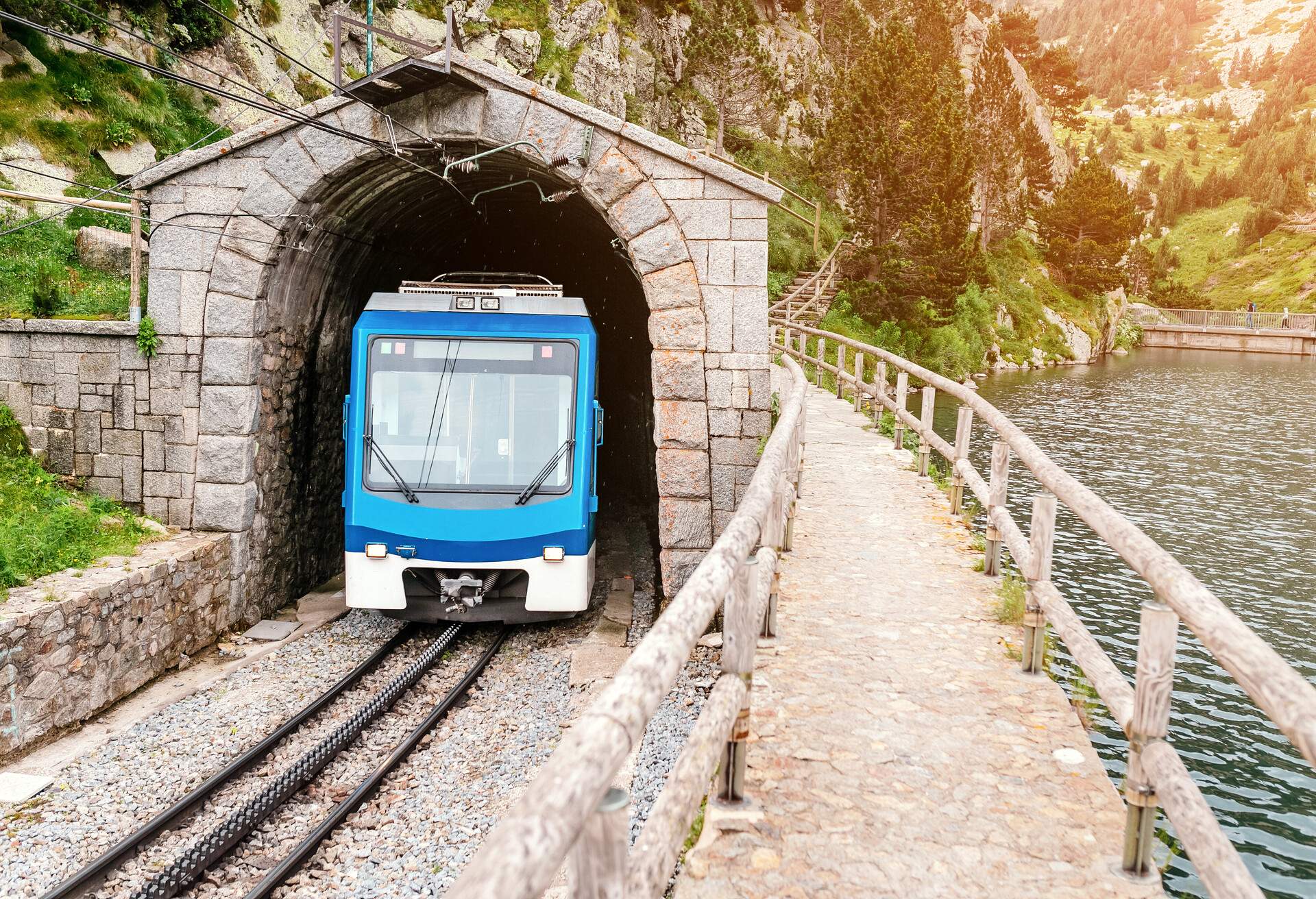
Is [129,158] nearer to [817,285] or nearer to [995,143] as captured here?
[817,285]

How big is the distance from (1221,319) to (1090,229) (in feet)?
42.8

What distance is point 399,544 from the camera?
29.7 ft

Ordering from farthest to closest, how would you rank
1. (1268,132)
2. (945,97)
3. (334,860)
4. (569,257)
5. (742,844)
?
(1268,132)
(945,97)
(569,257)
(334,860)
(742,844)

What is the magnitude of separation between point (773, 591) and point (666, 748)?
6.75 ft

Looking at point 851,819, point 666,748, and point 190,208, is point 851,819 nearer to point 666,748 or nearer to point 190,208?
point 666,748

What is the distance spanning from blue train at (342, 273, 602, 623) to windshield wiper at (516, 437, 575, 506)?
1 centimetres

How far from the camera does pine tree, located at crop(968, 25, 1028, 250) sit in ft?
150

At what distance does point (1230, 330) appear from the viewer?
51906 millimetres

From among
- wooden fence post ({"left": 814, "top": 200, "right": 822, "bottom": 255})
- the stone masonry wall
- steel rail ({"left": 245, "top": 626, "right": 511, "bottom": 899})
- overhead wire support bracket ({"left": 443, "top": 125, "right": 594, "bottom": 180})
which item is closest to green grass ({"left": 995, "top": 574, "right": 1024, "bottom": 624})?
steel rail ({"left": 245, "top": 626, "right": 511, "bottom": 899})

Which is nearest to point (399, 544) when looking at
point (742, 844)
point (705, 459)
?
point (705, 459)

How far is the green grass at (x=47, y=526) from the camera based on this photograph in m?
7.99

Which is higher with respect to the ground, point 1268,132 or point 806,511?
point 1268,132

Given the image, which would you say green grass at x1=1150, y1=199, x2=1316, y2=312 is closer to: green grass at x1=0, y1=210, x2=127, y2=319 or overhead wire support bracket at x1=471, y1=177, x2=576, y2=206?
overhead wire support bracket at x1=471, y1=177, x2=576, y2=206

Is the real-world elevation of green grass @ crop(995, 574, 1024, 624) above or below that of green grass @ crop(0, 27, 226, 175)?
below
